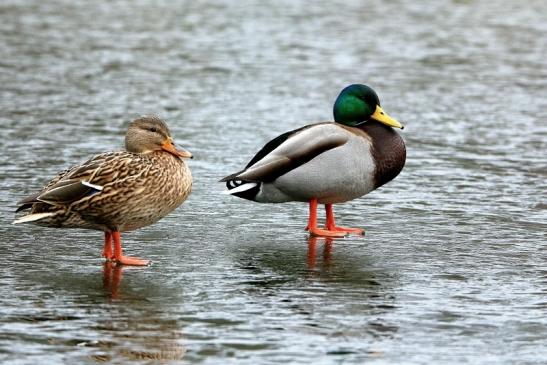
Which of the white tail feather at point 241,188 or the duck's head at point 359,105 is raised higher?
the duck's head at point 359,105

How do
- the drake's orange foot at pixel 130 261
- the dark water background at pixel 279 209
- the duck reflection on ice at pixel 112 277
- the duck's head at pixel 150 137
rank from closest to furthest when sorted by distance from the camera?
the dark water background at pixel 279 209
the duck reflection on ice at pixel 112 277
the drake's orange foot at pixel 130 261
the duck's head at pixel 150 137

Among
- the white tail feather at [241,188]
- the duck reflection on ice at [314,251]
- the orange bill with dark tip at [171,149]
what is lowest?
the duck reflection on ice at [314,251]

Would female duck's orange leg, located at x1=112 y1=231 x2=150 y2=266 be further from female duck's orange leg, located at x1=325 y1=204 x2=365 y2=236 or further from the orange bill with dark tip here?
female duck's orange leg, located at x1=325 y1=204 x2=365 y2=236

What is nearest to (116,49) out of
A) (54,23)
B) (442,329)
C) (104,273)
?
(54,23)

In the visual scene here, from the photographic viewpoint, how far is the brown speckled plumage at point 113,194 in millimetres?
6836

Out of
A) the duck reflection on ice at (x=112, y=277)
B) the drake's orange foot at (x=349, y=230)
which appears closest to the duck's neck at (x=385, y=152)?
the drake's orange foot at (x=349, y=230)

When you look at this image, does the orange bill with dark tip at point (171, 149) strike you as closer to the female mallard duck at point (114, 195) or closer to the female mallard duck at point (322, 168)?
the female mallard duck at point (114, 195)

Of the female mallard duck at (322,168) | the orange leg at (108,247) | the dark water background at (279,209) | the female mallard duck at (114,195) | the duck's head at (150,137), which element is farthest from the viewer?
the female mallard duck at (322,168)

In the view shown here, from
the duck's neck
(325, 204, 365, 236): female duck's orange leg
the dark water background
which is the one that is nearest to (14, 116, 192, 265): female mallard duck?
the dark water background

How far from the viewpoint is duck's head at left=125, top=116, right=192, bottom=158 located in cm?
721

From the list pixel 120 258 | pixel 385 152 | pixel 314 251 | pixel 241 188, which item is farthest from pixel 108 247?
pixel 385 152

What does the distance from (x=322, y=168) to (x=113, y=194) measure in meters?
1.56

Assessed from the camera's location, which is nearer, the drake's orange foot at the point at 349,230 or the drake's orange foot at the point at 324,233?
the drake's orange foot at the point at 324,233

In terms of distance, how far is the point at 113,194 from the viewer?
6.84m
